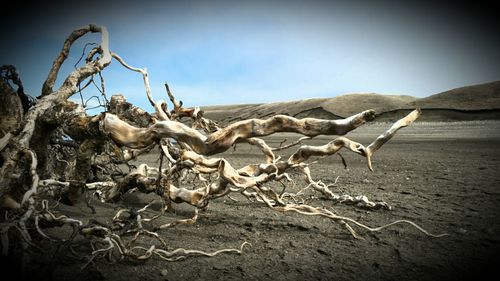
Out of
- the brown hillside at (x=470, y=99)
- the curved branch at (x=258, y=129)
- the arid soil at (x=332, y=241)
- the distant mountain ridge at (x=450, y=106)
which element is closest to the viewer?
the curved branch at (x=258, y=129)

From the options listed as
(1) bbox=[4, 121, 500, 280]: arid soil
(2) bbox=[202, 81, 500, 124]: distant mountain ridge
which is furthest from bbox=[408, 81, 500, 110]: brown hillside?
(1) bbox=[4, 121, 500, 280]: arid soil

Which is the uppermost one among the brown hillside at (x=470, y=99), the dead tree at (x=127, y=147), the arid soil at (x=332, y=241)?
the brown hillside at (x=470, y=99)

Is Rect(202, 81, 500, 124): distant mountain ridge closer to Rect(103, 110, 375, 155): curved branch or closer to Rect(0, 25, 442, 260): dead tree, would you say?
Rect(0, 25, 442, 260): dead tree

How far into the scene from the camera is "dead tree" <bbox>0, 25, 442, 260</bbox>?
1.60m

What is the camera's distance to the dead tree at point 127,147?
1.60 metres

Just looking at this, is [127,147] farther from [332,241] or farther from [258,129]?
[332,241]

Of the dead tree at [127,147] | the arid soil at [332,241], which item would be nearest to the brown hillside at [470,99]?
the arid soil at [332,241]

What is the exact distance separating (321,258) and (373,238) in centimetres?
61

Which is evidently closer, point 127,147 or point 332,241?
point 127,147

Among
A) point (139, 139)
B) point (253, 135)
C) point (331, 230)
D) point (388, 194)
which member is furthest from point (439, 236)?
point (139, 139)

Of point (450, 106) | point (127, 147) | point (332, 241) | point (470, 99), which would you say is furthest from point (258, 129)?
point (470, 99)

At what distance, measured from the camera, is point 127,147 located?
6.50ft

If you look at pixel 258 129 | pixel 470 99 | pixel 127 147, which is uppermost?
pixel 470 99

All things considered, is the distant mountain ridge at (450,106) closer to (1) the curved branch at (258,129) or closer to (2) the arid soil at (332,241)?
(2) the arid soil at (332,241)
